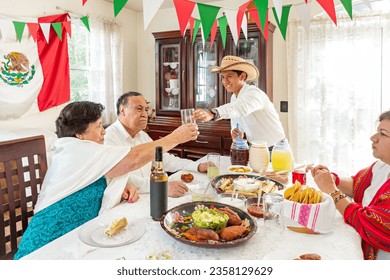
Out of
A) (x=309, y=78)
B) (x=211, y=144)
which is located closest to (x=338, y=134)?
(x=309, y=78)

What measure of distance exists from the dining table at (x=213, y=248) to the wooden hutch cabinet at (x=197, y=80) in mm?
2338

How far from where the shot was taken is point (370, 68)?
2.98 metres

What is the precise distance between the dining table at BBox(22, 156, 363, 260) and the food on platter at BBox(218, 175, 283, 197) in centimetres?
24

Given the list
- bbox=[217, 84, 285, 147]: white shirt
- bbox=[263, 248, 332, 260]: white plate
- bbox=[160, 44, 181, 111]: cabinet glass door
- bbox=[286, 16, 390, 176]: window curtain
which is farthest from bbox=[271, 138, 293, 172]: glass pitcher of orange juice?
bbox=[160, 44, 181, 111]: cabinet glass door

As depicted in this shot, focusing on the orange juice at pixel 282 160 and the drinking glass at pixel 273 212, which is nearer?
the drinking glass at pixel 273 212

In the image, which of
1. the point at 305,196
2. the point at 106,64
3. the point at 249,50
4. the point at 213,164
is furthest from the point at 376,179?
the point at 106,64

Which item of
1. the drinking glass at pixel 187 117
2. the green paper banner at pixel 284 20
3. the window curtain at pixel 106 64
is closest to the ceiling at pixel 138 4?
the window curtain at pixel 106 64

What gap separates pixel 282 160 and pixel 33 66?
99.6 inches

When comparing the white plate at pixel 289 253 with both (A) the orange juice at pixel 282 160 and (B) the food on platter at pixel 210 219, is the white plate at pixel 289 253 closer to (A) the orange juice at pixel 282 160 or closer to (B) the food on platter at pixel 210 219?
(B) the food on platter at pixel 210 219

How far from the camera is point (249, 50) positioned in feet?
10.6

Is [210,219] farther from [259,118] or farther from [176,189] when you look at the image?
[259,118]

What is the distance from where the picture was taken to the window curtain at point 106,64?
3.61 m

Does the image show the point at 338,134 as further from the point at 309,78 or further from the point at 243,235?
the point at 243,235
